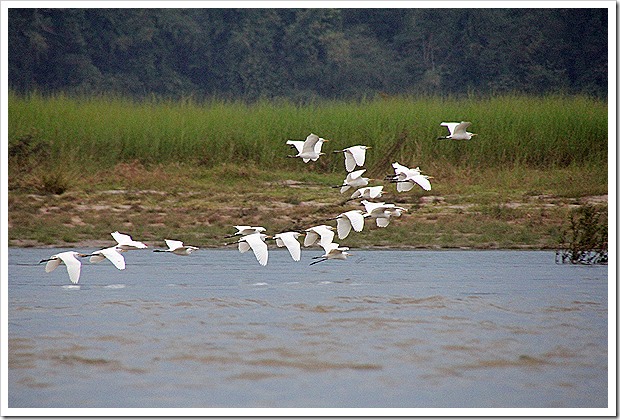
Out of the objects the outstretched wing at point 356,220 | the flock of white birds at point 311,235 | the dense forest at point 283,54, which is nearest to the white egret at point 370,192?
the flock of white birds at point 311,235

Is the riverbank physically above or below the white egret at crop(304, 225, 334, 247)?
below

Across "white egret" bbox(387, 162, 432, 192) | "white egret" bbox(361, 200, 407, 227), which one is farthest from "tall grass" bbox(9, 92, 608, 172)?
"white egret" bbox(387, 162, 432, 192)

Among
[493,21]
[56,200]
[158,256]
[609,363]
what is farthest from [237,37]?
[609,363]

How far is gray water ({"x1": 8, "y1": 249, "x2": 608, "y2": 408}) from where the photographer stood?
6.55 m

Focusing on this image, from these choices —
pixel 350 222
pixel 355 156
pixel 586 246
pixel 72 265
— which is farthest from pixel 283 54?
pixel 72 265

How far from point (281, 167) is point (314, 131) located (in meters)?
1.24

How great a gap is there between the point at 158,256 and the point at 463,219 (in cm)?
334

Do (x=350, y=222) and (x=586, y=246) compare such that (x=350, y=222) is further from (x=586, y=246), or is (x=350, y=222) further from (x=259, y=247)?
(x=586, y=246)

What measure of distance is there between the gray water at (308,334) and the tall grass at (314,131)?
14.9 ft

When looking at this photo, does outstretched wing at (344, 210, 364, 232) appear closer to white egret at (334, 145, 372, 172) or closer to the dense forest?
white egret at (334, 145, 372, 172)

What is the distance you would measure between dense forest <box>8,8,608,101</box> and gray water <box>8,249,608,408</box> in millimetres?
9606

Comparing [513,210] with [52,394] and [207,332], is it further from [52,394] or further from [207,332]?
[52,394]

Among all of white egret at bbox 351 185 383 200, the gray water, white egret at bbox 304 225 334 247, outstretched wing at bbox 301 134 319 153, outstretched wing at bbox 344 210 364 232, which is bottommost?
the gray water

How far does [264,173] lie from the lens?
587 inches
